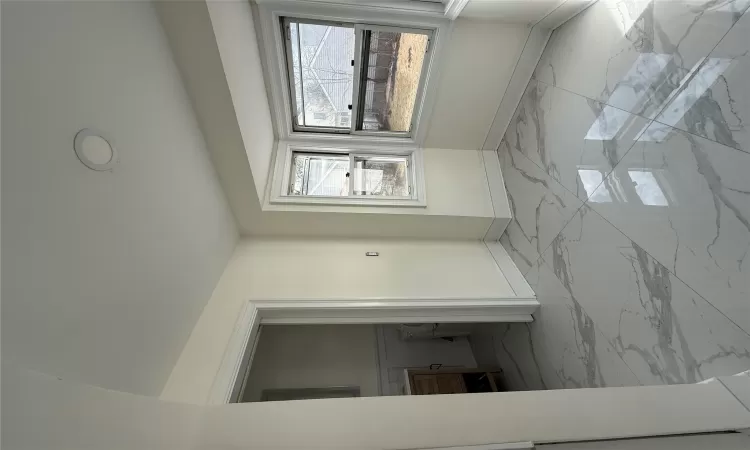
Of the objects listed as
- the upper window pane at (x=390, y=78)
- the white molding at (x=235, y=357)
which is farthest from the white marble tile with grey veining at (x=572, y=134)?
the white molding at (x=235, y=357)

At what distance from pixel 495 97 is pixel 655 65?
3.26 feet


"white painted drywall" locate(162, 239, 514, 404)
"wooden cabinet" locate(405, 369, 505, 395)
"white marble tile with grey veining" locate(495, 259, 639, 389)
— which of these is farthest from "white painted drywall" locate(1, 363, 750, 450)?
"wooden cabinet" locate(405, 369, 505, 395)

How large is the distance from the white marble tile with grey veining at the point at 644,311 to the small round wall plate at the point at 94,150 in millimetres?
1899

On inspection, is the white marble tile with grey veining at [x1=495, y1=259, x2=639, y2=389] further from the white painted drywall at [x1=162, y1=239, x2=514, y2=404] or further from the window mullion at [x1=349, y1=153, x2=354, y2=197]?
the window mullion at [x1=349, y1=153, x2=354, y2=197]

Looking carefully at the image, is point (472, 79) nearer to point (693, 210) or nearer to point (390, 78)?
point (390, 78)

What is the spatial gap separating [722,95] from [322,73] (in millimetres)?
1903

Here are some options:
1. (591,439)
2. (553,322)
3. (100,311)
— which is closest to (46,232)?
(100,311)

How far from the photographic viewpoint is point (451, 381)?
2180 mm

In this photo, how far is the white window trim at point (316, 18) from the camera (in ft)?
5.27

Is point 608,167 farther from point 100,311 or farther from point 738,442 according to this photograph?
A: point 100,311

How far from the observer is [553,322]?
64.0 inches

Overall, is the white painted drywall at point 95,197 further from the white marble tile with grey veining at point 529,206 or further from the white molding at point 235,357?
the white marble tile with grey veining at point 529,206

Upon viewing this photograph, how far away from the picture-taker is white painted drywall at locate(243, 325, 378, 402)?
2414 millimetres

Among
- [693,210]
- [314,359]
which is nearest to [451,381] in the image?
[314,359]
